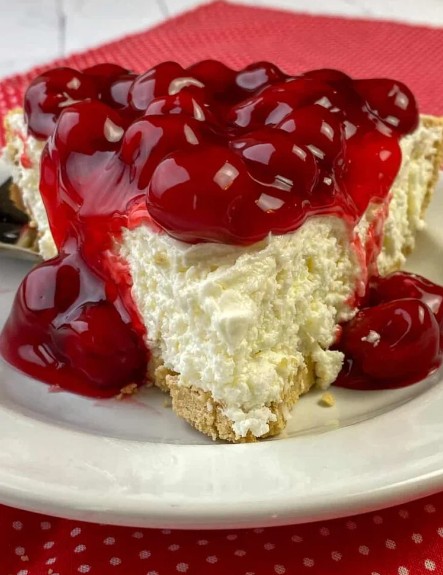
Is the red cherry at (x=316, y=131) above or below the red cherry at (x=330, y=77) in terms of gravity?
above

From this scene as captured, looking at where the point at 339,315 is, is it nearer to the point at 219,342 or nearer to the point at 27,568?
the point at 219,342

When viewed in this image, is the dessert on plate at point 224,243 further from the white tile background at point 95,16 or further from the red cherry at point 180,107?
the white tile background at point 95,16

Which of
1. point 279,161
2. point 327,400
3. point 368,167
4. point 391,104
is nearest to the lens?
point 279,161

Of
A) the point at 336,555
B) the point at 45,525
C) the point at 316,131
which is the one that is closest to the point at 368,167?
the point at 316,131

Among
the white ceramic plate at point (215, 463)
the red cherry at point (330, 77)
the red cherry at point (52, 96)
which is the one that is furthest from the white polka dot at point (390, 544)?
the red cherry at point (52, 96)

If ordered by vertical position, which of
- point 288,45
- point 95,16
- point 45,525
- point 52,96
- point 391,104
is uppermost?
point 391,104

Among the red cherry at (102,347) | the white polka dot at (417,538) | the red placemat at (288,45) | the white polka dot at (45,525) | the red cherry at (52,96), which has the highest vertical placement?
the red cherry at (52,96)

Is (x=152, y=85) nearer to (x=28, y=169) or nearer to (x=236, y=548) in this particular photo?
(x=28, y=169)
